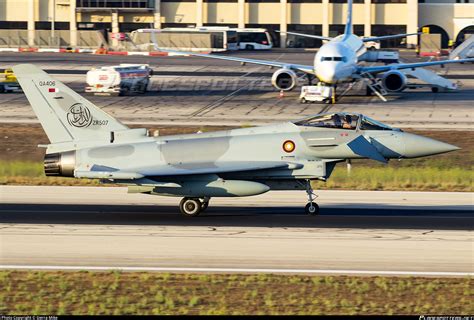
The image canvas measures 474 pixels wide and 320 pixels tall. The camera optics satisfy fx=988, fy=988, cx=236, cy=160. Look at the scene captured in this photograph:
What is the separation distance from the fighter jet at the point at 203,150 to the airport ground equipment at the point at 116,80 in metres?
40.1

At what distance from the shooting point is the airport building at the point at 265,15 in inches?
4862

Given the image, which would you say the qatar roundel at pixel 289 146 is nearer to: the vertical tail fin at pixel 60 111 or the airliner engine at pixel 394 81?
the vertical tail fin at pixel 60 111

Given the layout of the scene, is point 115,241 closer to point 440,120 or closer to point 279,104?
point 440,120

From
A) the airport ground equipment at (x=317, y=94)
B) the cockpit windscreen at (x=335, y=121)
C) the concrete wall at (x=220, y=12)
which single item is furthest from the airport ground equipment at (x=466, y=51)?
Result: the cockpit windscreen at (x=335, y=121)

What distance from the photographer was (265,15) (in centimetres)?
12556

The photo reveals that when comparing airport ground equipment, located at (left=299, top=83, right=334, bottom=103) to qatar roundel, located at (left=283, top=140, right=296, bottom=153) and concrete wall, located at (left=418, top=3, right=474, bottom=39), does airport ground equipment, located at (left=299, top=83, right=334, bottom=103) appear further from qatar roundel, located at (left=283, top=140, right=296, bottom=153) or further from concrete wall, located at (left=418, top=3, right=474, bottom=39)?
concrete wall, located at (left=418, top=3, right=474, bottom=39)

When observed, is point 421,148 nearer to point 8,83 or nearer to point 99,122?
point 99,122

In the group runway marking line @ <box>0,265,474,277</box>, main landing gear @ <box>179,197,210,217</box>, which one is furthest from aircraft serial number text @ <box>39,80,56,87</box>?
runway marking line @ <box>0,265,474,277</box>

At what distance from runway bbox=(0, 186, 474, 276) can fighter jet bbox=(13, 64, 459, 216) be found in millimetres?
997

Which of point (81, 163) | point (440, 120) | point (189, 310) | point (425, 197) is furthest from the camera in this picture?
point (440, 120)

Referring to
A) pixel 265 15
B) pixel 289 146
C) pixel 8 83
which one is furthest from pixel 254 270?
pixel 265 15

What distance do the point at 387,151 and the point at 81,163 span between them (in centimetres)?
816

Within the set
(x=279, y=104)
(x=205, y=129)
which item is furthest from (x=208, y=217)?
(x=279, y=104)

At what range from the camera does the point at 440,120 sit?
53.8 m
